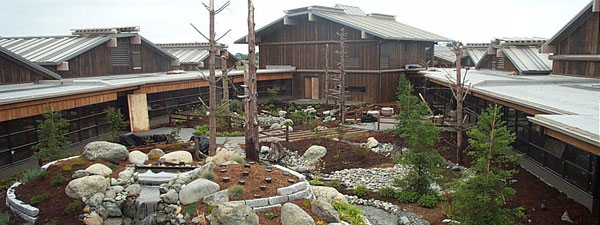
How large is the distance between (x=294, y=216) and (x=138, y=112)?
13.1 metres

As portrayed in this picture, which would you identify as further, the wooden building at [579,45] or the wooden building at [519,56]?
the wooden building at [519,56]

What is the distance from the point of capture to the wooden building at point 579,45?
18672 millimetres

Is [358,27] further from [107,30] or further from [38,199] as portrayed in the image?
[38,199]

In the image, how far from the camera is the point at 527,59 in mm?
24906

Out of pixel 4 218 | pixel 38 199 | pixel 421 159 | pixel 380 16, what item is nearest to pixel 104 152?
pixel 38 199

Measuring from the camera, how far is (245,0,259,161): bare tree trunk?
13938mm

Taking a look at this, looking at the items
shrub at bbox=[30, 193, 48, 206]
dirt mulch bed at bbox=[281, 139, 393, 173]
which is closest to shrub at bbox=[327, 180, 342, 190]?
dirt mulch bed at bbox=[281, 139, 393, 173]

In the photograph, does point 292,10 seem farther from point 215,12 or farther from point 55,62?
point 215,12

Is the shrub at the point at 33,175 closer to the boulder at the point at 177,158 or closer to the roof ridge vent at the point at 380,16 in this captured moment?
the boulder at the point at 177,158

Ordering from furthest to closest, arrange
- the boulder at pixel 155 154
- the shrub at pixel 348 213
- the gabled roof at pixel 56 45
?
the gabled roof at pixel 56 45
the boulder at pixel 155 154
the shrub at pixel 348 213

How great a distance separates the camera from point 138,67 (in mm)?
28391

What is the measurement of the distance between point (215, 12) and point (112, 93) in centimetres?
726

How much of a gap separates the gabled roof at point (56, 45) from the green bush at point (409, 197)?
1840 centimetres

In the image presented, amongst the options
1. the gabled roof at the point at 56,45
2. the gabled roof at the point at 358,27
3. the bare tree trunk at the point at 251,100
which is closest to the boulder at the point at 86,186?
the bare tree trunk at the point at 251,100
